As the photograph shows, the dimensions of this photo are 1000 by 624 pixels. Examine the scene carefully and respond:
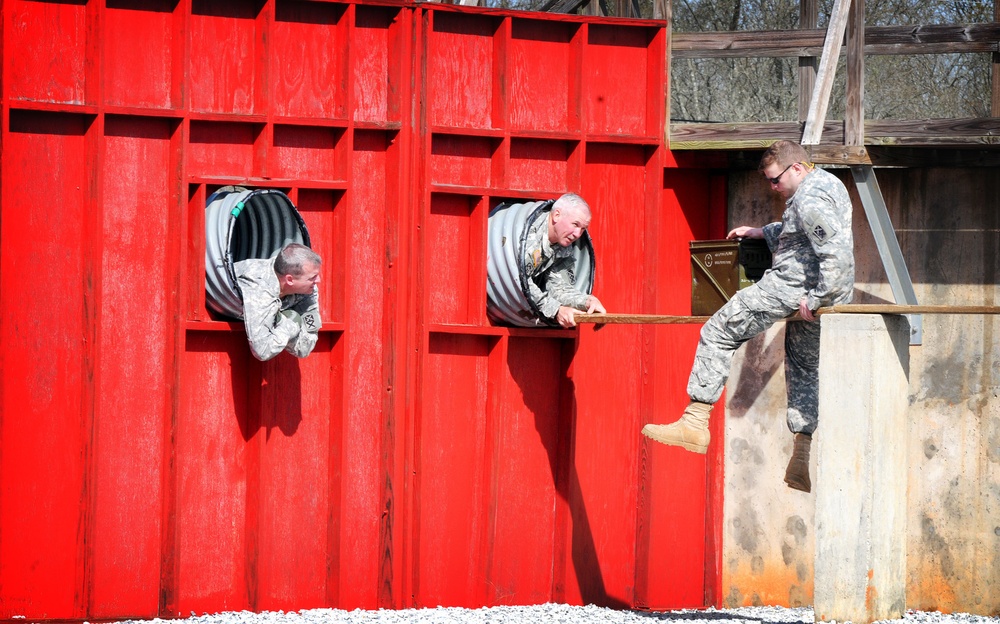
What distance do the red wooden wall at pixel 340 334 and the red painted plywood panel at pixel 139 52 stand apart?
0.02 metres

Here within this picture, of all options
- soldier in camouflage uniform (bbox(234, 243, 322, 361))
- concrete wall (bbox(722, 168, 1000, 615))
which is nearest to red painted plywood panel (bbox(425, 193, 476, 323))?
soldier in camouflage uniform (bbox(234, 243, 322, 361))

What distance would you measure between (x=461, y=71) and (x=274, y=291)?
234 centimetres

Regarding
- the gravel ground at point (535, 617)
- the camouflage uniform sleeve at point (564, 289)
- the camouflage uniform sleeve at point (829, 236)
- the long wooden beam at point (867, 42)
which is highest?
the long wooden beam at point (867, 42)

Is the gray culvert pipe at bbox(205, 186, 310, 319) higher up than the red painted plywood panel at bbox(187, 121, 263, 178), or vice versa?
the red painted plywood panel at bbox(187, 121, 263, 178)

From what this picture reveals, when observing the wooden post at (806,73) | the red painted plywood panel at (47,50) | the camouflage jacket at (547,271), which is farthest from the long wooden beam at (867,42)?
the red painted plywood panel at (47,50)

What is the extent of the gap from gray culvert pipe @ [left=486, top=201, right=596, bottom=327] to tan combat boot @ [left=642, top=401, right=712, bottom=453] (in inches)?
56.9

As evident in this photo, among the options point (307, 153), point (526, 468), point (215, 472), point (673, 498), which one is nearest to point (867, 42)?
point (673, 498)

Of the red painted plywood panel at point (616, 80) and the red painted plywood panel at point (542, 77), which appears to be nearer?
the red painted plywood panel at point (542, 77)

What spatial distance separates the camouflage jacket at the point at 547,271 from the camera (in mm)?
8742

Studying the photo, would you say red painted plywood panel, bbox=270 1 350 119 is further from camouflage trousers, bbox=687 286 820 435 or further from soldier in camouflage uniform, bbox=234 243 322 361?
camouflage trousers, bbox=687 286 820 435

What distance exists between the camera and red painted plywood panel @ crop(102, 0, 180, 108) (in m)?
8.49

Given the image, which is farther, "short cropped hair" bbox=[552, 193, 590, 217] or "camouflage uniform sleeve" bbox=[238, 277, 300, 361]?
"short cropped hair" bbox=[552, 193, 590, 217]

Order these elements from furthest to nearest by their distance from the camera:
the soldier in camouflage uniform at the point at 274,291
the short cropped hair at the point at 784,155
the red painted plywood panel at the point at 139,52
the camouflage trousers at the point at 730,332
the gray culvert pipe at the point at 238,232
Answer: the red painted plywood panel at the point at 139,52 → the gray culvert pipe at the point at 238,232 → the soldier in camouflage uniform at the point at 274,291 → the camouflage trousers at the point at 730,332 → the short cropped hair at the point at 784,155

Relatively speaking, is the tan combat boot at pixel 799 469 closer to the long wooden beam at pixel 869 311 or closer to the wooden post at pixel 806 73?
the long wooden beam at pixel 869 311
